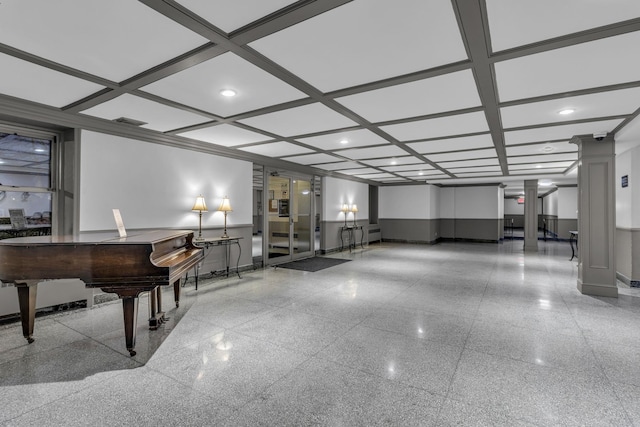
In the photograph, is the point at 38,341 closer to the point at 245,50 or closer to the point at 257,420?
the point at 257,420

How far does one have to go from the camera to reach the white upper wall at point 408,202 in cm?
1178

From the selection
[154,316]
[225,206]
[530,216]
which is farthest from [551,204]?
[154,316]

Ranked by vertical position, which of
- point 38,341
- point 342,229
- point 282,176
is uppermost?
point 282,176

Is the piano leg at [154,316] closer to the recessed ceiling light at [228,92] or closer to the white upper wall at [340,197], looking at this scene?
the recessed ceiling light at [228,92]

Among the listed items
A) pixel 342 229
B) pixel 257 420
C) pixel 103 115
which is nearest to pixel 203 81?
pixel 103 115

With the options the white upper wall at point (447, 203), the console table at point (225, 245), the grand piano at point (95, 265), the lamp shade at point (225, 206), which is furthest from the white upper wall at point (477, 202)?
the grand piano at point (95, 265)

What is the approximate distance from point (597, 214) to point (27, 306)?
23.6ft

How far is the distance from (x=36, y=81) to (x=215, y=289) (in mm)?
3284

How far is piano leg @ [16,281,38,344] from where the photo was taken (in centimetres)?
289

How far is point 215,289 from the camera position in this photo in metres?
4.88

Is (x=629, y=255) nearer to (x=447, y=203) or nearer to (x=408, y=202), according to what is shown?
(x=408, y=202)

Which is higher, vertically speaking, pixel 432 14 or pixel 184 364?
pixel 432 14

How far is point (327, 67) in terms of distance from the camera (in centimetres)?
256

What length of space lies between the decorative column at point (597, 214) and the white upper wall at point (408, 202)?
6.95 metres
